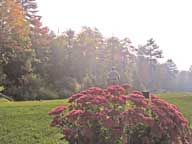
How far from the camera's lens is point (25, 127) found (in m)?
11.7

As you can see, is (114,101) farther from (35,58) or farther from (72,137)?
(35,58)

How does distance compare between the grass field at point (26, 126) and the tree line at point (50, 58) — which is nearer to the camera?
the grass field at point (26, 126)

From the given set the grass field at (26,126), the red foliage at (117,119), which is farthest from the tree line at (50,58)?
the red foliage at (117,119)

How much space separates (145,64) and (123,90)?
59781mm

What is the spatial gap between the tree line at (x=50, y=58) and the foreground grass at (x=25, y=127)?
16312 millimetres

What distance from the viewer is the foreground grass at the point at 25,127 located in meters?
10.5

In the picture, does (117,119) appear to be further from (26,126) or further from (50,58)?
(50,58)

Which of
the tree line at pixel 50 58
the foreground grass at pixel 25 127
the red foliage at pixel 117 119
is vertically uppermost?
the tree line at pixel 50 58

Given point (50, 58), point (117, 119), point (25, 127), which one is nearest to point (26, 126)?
point (25, 127)

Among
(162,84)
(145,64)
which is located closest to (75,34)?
(145,64)

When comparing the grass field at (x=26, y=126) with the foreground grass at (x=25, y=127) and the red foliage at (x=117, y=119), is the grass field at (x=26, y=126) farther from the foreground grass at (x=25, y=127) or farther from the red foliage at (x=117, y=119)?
the red foliage at (x=117, y=119)

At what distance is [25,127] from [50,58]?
103ft

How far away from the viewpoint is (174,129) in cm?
741

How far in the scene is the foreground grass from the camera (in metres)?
10.5
